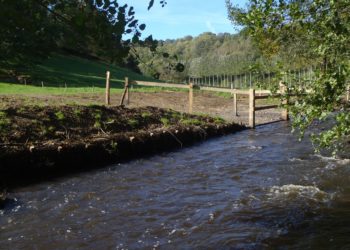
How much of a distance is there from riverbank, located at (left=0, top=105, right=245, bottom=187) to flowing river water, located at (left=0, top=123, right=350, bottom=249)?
62 cm

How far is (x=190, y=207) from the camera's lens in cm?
786

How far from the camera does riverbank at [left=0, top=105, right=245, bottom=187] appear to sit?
993cm

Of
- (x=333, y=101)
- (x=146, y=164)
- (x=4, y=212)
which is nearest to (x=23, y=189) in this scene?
(x=4, y=212)

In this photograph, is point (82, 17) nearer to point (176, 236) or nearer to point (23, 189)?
point (176, 236)

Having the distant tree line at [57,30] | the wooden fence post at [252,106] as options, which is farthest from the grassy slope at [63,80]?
the distant tree line at [57,30]

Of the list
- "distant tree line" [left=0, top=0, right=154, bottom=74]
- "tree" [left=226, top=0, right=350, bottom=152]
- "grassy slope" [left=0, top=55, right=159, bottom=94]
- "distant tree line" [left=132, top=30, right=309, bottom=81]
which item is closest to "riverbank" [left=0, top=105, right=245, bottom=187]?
"distant tree line" [left=132, top=30, right=309, bottom=81]

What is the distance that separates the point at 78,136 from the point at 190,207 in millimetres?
4768

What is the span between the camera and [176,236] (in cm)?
649

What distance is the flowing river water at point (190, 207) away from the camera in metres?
6.36

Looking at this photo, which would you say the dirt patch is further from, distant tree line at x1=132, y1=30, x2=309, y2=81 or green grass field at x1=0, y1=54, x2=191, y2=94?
distant tree line at x1=132, y1=30, x2=309, y2=81

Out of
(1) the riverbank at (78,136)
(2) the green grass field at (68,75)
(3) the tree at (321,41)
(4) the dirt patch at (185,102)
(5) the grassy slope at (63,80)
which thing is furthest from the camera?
(2) the green grass field at (68,75)

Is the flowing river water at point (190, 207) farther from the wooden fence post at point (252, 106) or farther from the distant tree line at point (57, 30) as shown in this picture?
the wooden fence post at point (252, 106)

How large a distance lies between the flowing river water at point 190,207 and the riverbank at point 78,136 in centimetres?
62

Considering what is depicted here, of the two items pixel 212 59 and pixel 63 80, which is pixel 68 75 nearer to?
pixel 63 80
